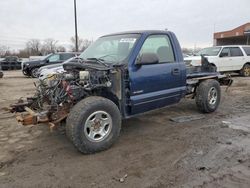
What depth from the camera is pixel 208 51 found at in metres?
16.0

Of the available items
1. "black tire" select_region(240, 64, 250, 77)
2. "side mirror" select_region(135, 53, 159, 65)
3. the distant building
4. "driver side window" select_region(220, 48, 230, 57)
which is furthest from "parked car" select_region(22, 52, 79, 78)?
the distant building

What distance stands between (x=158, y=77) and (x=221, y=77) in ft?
9.45

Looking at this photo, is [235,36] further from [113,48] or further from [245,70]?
[113,48]

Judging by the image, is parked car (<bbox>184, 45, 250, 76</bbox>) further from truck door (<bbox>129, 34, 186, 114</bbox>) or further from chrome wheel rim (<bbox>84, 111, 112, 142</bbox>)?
chrome wheel rim (<bbox>84, 111, 112, 142</bbox>)

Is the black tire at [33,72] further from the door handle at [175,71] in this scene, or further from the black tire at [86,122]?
the black tire at [86,122]

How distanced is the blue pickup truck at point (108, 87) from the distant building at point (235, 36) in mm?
37658

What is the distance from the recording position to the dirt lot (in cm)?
361

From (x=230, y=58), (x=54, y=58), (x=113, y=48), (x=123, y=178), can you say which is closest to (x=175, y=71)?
(x=113, y=48)

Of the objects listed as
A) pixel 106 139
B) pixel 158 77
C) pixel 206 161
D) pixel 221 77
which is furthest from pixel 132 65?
pixel 221 77

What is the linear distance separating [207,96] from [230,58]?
33.0ft

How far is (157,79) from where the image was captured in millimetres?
5426

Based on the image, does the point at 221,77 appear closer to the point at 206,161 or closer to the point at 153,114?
the point at 153,114

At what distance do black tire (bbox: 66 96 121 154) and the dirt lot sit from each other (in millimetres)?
156

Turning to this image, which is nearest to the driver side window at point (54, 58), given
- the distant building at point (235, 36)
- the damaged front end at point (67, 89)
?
the damaged front end at point (67, 89)
